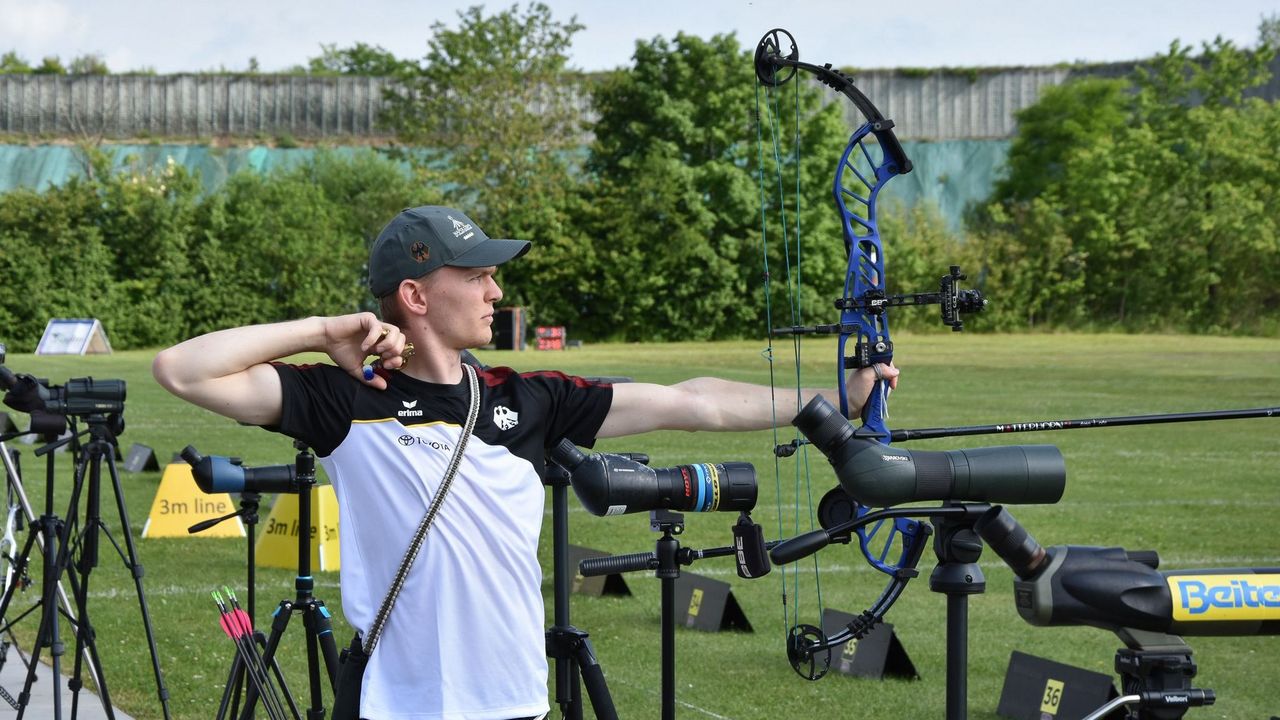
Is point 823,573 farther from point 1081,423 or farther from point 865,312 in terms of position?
point 1081,423

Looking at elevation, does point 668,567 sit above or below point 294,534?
above

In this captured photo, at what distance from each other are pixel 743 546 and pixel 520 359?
30.1m

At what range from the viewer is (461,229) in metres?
3.13

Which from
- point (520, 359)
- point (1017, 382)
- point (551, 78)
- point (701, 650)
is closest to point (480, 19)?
point (551, 78)

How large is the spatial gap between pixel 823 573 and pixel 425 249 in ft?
20.2

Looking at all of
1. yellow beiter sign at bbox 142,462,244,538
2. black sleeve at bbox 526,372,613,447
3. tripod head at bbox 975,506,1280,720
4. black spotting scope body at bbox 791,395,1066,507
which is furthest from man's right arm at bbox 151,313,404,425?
yellow beiter sign at bbox 142,462,244,538

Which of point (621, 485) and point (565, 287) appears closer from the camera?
point (621, 485)

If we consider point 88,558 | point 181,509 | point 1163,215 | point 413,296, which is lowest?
point 181,509

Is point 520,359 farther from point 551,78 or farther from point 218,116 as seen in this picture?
point 218,116

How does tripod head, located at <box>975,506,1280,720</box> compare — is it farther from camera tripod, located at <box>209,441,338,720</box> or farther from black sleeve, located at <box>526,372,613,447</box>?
camera tripod, located at <box>209,441,338,720</box>

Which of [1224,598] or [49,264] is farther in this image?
[49,264]

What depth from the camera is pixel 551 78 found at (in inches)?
1774

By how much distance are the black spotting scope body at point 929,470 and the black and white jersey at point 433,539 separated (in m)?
0.80

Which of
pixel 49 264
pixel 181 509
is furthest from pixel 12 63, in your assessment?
pixel 181 509
